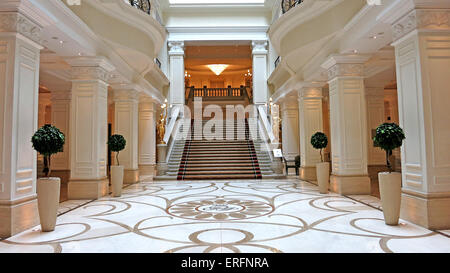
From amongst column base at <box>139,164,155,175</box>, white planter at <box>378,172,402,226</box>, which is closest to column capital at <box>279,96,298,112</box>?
column base at <box>139,164,155,175</box>

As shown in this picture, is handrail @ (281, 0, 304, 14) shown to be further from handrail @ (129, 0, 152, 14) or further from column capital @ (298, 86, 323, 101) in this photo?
handrail @ (129, 0, 152, 14)

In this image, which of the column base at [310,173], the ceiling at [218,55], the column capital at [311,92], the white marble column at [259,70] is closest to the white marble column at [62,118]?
the ceiling at [218,55]

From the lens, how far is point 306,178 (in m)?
9.80

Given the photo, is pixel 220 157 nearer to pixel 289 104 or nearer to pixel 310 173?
pixel 289 104

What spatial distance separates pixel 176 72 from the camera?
49.4ft

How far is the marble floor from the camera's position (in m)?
3.36

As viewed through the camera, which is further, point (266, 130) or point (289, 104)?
point (266, 130)

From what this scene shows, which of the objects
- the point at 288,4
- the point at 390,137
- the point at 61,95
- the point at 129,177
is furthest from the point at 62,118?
the point at 390,137

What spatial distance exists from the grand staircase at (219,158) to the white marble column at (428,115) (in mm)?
6309

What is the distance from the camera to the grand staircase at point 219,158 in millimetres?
10773

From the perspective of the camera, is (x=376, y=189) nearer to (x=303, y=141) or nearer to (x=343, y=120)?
(x=343, y=120)

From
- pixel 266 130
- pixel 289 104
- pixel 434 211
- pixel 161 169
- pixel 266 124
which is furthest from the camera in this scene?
pixel 266 124

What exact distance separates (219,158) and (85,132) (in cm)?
598
